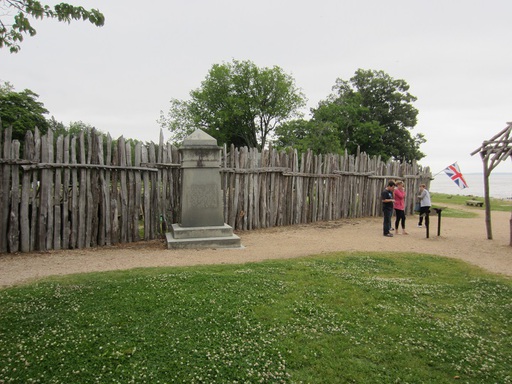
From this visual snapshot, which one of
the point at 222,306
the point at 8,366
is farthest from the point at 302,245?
the point at 8,366

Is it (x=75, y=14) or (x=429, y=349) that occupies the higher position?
(x=75, y=14)

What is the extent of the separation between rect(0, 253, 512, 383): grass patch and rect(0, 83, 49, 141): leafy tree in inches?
966

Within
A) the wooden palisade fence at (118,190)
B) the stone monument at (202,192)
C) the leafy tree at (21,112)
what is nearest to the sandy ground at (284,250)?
the wooden palisade fence at (118,190)

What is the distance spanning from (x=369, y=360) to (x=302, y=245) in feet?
19.0

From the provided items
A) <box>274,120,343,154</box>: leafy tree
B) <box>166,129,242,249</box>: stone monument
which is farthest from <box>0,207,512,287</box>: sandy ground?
<box>274,120,343,154</box>: leafy tree

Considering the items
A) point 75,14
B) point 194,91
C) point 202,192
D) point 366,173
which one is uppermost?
point 194,91

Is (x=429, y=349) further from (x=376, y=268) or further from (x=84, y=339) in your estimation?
(x=84, y=339)

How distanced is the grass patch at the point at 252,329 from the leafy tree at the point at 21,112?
24.5 metres

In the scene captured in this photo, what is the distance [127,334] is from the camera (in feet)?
12.3

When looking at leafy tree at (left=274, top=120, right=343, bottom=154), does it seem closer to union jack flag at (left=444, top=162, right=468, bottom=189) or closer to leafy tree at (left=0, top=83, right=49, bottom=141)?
union jack flag at (left=444, top=162, right=468, bottom=189)

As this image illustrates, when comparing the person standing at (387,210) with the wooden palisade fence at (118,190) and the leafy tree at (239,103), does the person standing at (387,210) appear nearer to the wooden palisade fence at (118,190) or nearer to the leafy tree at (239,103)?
the wooden palisade fence at (118,190)

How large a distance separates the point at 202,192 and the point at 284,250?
257 cm

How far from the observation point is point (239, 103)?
3941cm

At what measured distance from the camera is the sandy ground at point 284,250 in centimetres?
668
